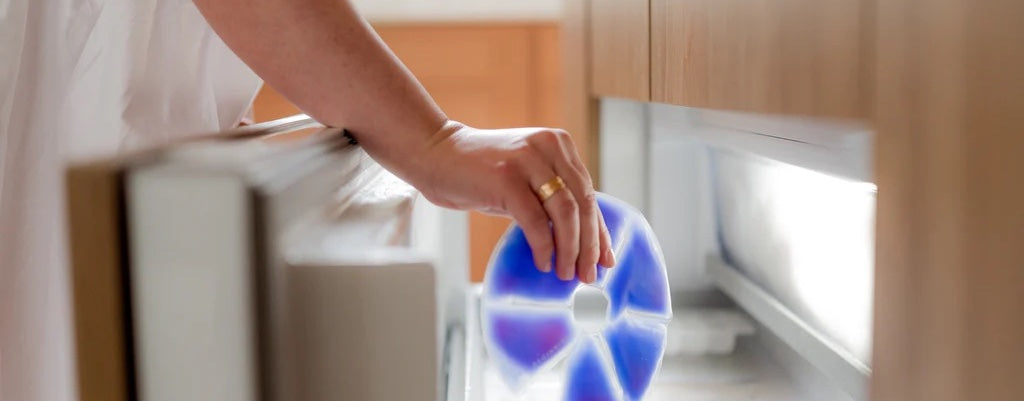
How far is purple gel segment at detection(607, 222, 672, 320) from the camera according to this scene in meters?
0.55

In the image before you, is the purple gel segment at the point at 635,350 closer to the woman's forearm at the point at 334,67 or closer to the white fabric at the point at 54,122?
the woman's forearm at the point at 334,67

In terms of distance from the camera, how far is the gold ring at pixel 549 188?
18.6 inches

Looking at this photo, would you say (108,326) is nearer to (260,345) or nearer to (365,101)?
(260,345)

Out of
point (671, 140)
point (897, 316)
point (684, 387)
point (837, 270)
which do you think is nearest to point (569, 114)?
point (671, 140)

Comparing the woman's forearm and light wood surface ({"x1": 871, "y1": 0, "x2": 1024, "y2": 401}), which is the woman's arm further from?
light wood surface ({"x1": 871, "y1": 0, "x2": 1024, "y2": 401})

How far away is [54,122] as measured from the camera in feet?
1.93

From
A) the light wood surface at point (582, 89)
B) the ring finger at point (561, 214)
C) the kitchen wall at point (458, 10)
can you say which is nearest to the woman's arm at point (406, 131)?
the ring finger at point (561, 214)

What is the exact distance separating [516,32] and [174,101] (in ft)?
4.94

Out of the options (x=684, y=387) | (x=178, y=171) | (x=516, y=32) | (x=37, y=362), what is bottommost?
(x=684, y=387)

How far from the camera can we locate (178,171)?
30 cm

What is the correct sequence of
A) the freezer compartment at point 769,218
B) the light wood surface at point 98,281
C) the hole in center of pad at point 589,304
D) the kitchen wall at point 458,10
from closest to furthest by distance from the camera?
the light wood surface at point 98,281 < the freezer compartment at point 769,218 < the hole in center of pad at point 589,304 < the kitchen wall at point 458,10

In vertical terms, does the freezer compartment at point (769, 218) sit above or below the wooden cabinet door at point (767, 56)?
below

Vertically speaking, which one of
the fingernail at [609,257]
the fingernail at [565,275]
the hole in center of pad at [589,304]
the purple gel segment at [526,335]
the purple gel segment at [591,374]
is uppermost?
the fingernail at [609,257]

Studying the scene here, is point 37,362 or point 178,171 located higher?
point 178,171
